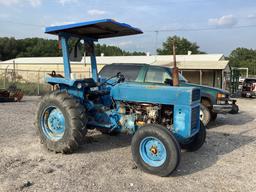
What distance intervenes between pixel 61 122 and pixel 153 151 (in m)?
2.00

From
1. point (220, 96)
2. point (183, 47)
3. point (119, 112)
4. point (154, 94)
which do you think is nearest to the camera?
point (154, 94)

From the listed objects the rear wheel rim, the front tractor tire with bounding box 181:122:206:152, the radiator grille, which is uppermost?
the radiator grille

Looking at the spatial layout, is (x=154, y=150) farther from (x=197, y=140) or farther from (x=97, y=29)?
(x=97, y=29)

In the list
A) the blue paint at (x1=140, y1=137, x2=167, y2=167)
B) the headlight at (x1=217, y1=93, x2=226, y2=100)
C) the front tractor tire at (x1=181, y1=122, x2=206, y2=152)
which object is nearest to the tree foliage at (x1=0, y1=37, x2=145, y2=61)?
the headlight at (x1=217, y1=93, x2=226, y2=100)

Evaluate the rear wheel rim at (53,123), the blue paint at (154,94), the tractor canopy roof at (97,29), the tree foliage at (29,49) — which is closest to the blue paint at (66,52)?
the tractor canopy roof at (97,29)

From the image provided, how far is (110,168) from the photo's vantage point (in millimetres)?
5125

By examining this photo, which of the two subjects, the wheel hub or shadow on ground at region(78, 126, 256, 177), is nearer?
the wheel hub

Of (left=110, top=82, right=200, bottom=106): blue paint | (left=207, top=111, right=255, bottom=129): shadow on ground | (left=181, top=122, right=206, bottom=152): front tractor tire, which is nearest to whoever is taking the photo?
(left=110, top=82, right=200, bottom=106): blue paint

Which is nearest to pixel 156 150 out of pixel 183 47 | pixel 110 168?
pixel 110 168

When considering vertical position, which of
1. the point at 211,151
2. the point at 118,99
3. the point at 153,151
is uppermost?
the point at 118,99

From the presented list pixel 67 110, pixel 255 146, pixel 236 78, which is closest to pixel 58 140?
pixel 67 110

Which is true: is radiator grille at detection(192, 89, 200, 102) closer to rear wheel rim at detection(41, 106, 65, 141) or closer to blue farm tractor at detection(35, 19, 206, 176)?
blue farm tractor at detection(35, 19, 206, 176)

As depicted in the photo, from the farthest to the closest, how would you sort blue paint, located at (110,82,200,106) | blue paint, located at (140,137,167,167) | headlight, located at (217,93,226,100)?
headlight, located at (217,93,226,100) < blue paint, located at (110,82,200,106) < blue paint, located at (140,137,167,167)

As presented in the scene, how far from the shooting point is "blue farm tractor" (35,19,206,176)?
4.92m
